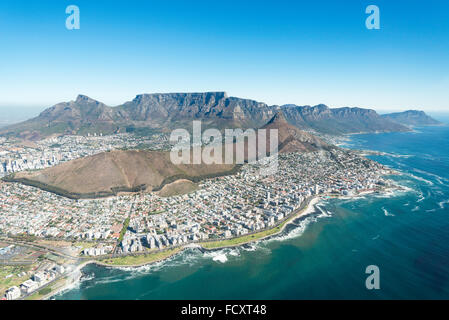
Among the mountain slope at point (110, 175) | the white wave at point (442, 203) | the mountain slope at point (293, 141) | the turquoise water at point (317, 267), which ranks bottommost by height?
the turquoise water at point (317, 267)

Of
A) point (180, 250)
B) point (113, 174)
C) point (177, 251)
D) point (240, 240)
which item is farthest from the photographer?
point (113, 174)

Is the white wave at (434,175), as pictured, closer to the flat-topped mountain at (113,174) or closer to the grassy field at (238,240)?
the grassy field at (238,240)

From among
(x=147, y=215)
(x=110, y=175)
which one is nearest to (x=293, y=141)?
(x=110, y=175)

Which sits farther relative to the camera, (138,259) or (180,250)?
(180,250)

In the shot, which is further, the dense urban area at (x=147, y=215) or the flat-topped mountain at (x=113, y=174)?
the flat-topped mountain at (x=113, y=174)

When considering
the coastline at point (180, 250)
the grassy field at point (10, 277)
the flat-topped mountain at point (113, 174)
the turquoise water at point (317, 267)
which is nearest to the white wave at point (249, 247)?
the turquoise water at point (317, 267)

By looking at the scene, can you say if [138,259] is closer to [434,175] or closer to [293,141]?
[293,141]

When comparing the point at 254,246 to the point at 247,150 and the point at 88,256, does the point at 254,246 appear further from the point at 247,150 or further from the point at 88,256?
the point at 247,150
